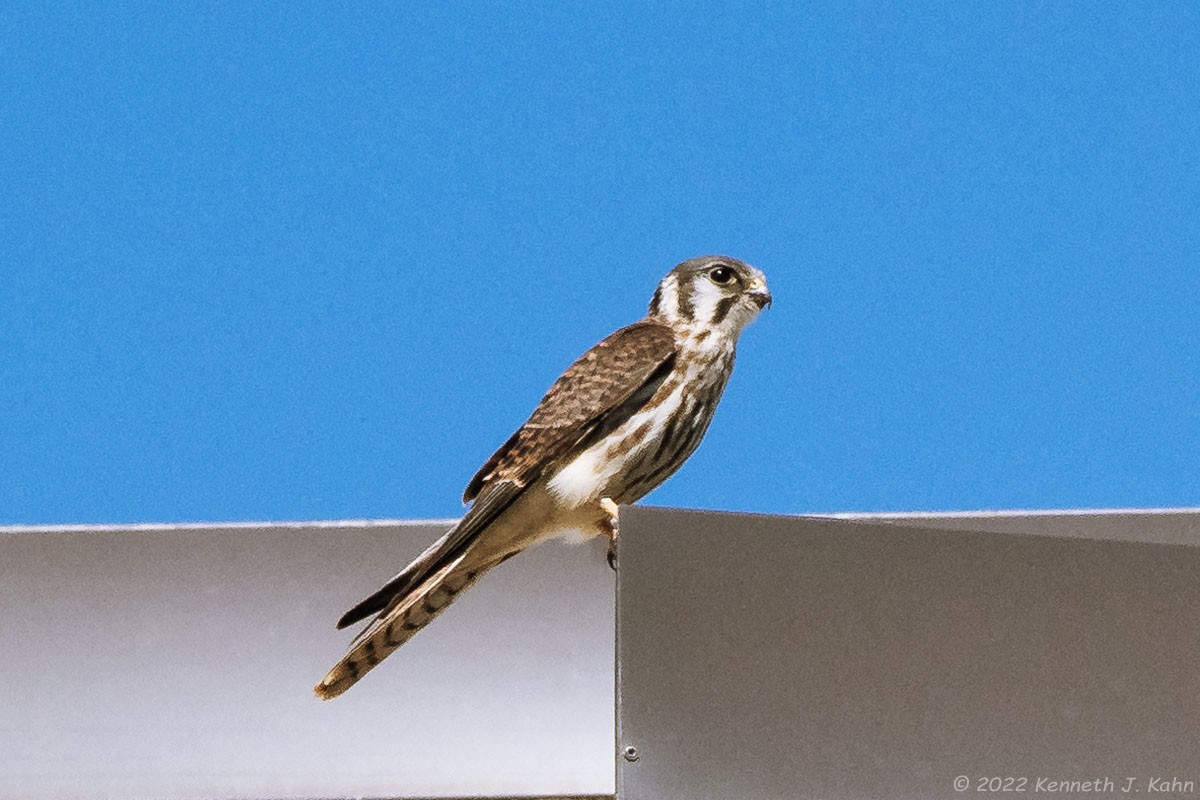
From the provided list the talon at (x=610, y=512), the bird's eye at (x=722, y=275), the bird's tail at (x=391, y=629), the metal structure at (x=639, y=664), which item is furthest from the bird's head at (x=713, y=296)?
the bird's tail at (x=391, y=629)

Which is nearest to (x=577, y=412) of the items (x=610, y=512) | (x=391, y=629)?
(x=610, y=512)

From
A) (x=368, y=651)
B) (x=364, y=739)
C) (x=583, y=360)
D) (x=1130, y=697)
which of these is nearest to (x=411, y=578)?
(x=368, y=651)

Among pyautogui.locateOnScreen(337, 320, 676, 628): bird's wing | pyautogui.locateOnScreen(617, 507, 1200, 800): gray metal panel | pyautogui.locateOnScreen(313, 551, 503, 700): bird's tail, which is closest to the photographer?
pyautogui.locateOnScreen(617, 507, 1200, 800): gray metal panel

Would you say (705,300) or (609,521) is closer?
(609,521)

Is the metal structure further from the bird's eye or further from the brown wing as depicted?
the bird's eye

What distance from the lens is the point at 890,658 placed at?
2492mm

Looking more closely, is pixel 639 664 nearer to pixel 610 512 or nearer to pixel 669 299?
pixel 610 512

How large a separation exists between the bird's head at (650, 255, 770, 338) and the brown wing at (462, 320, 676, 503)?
0.42 feet

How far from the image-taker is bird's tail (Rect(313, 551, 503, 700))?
144 inches

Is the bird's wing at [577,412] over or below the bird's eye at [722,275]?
below

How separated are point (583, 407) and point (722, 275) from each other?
513mm

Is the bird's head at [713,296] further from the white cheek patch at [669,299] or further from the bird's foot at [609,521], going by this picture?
the bird's foot at [609,521]

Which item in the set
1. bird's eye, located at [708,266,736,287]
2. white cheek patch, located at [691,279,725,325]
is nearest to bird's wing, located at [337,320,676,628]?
white cheek patch, located at [691,279,725,325]

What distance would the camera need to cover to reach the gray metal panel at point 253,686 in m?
3.77
